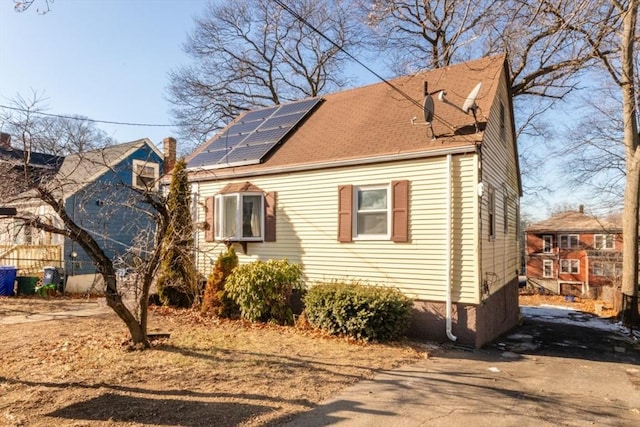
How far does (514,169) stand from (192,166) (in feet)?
34.1

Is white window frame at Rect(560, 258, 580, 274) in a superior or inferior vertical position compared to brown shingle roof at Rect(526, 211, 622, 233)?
inferior

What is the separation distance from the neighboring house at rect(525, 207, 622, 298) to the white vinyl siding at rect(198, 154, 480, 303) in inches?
1531

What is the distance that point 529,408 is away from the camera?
483 centimetres

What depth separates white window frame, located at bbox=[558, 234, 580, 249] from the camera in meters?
42.9

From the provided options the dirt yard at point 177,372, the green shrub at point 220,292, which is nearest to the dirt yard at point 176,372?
the dirt yard at point 177,372

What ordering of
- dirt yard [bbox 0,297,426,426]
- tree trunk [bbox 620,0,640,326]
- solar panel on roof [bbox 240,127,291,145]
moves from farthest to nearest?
tree trunk [bbox 620,0,640,326], solar panel on roof [bbox 240,127,291,145], dirt yard [bbox 0,297,426,426]

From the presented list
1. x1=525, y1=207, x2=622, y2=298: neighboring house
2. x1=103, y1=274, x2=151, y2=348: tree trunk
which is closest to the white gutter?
x1=103, y1=274, x2=151, y2=348: tree trunk

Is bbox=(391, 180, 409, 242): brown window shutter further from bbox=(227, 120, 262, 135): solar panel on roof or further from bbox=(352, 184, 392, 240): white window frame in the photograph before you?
bbox=(227, 120, 262, 135): solar panel on roof

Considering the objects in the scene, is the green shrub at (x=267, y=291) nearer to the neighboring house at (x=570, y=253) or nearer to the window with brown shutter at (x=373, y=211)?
the window with brown shutter at (x=373, y=211)

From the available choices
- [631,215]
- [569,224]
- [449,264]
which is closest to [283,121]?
[449,264]

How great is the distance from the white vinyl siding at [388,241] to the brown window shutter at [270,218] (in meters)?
0.12

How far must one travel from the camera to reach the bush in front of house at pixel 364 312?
25.7ft

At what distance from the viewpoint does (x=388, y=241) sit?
8914 mm

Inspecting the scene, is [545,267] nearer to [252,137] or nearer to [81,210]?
[252,137]
